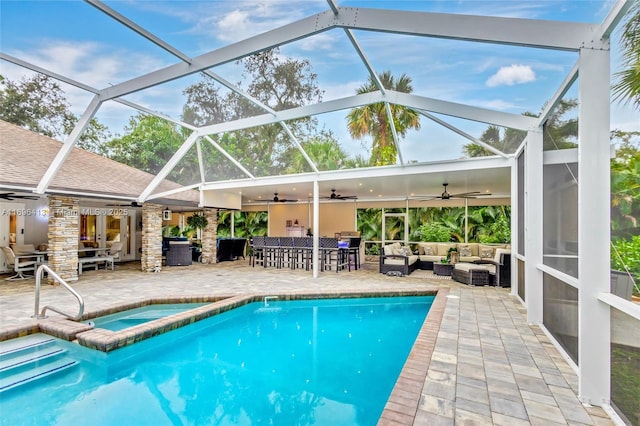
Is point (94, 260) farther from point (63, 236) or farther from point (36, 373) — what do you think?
point (36, 373)

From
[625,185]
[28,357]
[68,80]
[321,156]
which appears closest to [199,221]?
[321,156]

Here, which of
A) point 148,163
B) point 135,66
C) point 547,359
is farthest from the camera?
point 148,163

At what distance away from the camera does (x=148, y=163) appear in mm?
10039

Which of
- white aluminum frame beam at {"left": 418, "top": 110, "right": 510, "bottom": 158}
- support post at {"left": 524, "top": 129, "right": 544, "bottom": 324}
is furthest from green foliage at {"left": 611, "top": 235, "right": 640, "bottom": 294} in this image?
white aluminum frame beam at {"left": 418, "top": 110, "right": 510, "bottom": 158}

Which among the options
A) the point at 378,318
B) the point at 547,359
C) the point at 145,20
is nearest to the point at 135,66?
the point at 145,20

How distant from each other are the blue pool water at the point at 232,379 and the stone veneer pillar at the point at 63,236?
5.34 meters

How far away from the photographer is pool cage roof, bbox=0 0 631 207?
3814 millimetres

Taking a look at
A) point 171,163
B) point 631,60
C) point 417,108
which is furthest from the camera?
point 171,163

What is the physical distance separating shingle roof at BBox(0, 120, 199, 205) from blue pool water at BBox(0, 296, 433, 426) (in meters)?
5.26

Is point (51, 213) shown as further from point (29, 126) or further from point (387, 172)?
point (387, 172)

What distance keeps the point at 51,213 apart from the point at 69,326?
540cm

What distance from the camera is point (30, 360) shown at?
4.47 meters

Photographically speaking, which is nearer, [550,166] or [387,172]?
[550,166]

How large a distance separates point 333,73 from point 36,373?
262 inches
